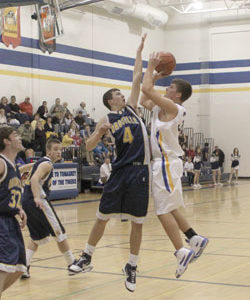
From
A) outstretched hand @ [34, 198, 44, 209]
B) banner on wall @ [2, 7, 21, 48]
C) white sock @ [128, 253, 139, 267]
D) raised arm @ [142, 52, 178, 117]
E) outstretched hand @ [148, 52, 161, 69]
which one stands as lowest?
white sock @ [128, 253, 139, 267]

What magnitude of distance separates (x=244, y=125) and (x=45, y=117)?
10965 mm

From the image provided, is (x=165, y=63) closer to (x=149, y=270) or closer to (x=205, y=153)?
(x=149, y=270)

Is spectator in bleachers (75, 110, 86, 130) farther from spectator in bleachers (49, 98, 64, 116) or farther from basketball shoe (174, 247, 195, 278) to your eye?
basketball shoe (174, 247, 195, 278)

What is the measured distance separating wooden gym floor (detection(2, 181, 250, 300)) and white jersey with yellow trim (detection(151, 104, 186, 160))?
4.12ft

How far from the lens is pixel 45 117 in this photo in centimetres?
1856

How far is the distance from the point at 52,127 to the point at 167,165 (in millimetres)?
13334

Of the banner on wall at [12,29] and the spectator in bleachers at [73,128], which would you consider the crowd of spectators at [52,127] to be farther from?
the banner on wall at [12,29]

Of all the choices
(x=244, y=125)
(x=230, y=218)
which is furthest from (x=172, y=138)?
(x=244, y=125)

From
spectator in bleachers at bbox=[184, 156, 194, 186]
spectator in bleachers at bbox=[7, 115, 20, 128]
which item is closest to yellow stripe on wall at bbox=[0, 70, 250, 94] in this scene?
spectator in bleachers at bbox=[7, 115, 20, 128]

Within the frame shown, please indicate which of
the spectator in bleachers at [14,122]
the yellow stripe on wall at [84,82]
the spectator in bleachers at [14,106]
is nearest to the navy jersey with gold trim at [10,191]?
the spectator in bleachers at [14,122]

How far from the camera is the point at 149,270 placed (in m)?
6.02

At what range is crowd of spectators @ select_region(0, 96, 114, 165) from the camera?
16.6 meters

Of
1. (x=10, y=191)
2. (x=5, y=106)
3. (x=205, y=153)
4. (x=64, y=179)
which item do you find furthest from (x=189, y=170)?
(x=10, y=191)

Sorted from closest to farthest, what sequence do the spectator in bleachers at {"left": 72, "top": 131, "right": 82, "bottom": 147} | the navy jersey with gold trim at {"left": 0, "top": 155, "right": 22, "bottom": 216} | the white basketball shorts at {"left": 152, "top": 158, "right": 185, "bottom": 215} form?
the navy jersey with gold trim at {"left": 0, "top": 155, "right": 22, "bottom": 216} → the white basketball shorts at {"left": 152, "top": 158, "right": 185, "bottom": 215} → the spectator in bleachers at {"left": 72, "top": 131, "right": 82, "bottom": 147}
